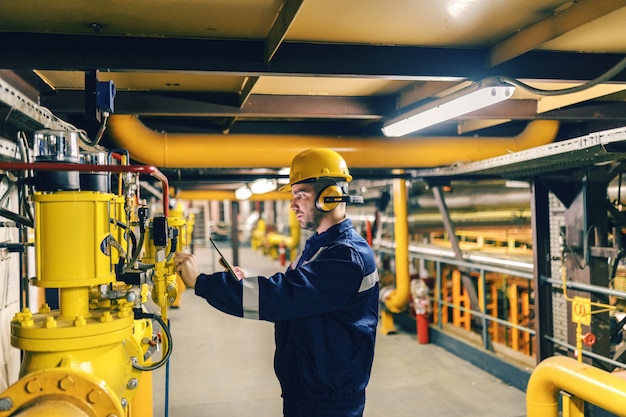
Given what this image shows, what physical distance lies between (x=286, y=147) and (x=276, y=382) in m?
2.40

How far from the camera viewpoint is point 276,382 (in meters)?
5.11

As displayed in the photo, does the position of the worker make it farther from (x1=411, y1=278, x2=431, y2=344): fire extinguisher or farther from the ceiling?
(x1=411, y1=278, x2=431, y2=344): fire extinguisher

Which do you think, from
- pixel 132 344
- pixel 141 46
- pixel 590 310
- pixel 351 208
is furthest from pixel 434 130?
pixel 351 208

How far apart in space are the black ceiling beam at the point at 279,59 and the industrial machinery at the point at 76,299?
2.71 ft

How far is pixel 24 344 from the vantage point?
1529mm

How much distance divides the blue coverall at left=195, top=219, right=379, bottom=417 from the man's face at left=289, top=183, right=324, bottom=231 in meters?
0.08

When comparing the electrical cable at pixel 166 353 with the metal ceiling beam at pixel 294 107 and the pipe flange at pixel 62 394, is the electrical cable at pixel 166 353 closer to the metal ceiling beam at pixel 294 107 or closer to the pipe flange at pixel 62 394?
the pipe flange at pixel 62 394

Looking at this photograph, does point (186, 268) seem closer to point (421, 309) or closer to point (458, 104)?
point (458, 104)

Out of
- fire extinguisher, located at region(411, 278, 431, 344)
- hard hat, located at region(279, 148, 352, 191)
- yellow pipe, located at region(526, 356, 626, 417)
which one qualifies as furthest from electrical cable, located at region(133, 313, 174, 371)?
fire extinguisher, located at region(411, 278, 431, 344)

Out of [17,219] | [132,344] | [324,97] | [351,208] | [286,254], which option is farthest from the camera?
[286,254]

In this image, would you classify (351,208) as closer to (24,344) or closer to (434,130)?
(434,130)

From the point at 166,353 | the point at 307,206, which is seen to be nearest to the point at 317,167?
the point at 307,206

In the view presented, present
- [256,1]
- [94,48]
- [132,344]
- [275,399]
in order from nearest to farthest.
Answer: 1. [132,344]
2. [256,1]
3. [94,48]
4. [275,399]

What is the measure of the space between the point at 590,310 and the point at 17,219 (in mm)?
3990
